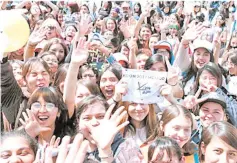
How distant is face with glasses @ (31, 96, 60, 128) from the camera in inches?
112

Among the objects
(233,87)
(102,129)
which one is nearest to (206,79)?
(233,87)

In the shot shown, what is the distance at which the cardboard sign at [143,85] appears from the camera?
3.21 metres

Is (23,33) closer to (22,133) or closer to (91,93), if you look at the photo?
(91,93)

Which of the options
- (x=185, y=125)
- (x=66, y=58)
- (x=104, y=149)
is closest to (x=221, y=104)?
(x=185, y=125)

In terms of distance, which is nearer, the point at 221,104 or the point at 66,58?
the point at 221,104

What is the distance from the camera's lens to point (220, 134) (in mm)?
2562

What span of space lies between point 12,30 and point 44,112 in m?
0.69

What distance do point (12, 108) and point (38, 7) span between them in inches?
→ 177

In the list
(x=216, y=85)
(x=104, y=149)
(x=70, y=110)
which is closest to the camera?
(x=104, y=149)

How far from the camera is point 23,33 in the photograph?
10.8 ft

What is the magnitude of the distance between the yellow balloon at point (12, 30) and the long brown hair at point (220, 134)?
55.7 inches

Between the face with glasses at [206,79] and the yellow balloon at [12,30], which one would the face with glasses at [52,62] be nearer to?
the yellow balloon at [12,30]

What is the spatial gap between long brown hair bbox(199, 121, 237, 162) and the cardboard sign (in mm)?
650

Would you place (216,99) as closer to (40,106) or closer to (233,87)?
(233,87)
